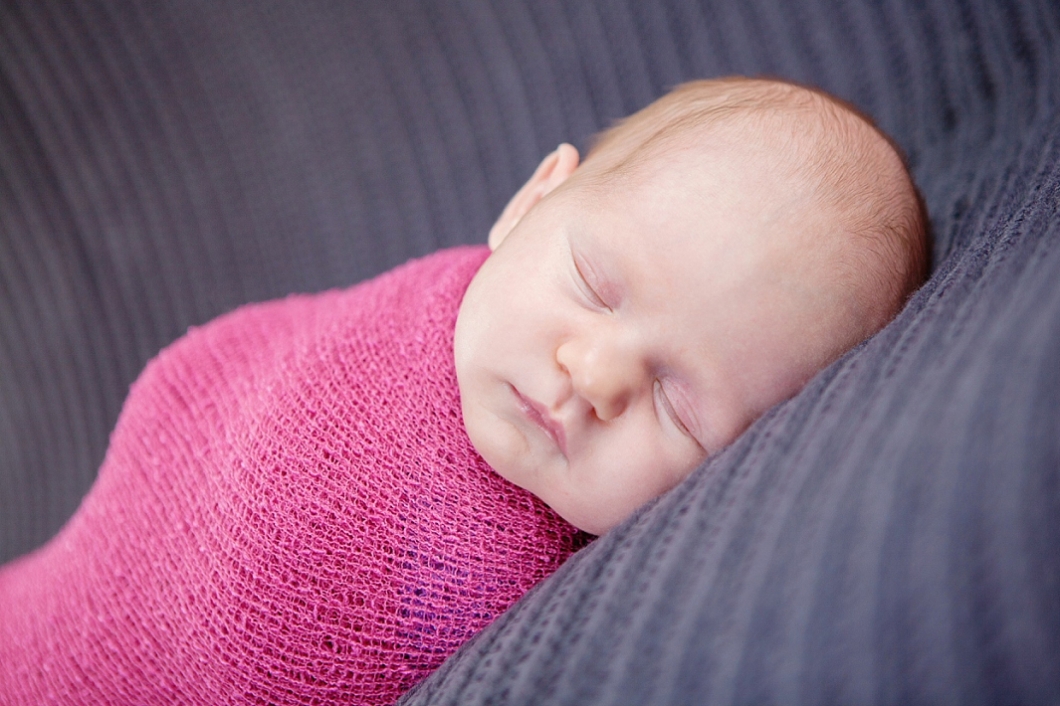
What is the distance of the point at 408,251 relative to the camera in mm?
1216

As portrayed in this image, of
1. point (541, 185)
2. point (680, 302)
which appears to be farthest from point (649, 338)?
point (541, 185)

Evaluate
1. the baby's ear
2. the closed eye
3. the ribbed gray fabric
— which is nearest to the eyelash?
the closed eye

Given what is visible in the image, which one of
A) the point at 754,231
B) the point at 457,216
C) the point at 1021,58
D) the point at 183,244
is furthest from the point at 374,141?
the point at 1021,58

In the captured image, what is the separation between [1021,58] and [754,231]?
55 cm

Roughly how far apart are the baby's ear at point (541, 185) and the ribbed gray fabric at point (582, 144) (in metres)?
0.31

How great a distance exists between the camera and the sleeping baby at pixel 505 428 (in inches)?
23.6

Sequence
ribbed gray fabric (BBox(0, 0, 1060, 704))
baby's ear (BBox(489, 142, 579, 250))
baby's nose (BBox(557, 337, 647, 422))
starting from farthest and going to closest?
baby's ear (BBox(489, 142, 579, 250)) → baby's nose (BBox(557, 337, 647, 422)) → ribbed gray fabric (BBox(0, 0, 1060, 704))

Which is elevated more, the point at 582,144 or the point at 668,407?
the point at 582,144

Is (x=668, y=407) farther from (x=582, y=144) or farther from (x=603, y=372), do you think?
(x=582, y=144)

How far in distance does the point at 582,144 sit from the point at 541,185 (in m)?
0.31

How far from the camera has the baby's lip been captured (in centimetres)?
61

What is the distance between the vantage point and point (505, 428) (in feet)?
2.08

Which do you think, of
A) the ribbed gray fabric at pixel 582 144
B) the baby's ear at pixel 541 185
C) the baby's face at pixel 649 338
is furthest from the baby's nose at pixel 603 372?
the baby's ear at pixel 541 185

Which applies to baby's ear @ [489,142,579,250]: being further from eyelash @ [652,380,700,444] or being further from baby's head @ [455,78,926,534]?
eyelash @ [652,380,700,444]
